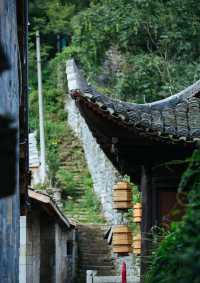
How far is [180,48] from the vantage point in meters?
24.8

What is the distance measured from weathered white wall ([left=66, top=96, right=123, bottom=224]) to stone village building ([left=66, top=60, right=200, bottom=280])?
1129 centimetres

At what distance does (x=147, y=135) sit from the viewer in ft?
32.6

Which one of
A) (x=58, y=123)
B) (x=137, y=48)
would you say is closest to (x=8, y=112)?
(x=137, y=48)

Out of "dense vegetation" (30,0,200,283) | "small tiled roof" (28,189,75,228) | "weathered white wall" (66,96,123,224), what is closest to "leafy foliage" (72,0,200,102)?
"dense vegetation" (30,0,200,283)

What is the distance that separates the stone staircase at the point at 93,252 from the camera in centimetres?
2062

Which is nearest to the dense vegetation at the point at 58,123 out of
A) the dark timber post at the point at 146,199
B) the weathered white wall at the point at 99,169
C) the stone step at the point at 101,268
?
the weathered white wall at the point at 99,169

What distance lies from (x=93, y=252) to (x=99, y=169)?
209 inches

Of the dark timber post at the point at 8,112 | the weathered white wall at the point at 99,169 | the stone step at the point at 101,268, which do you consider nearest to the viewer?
the dark timber post at the point at 8,112

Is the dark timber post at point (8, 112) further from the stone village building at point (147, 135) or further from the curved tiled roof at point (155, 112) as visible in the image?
the stone village building at point (147, 135)

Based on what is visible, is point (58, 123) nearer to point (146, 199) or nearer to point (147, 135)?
point (146, 199)

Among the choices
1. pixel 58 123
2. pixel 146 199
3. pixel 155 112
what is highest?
pixel 58 123

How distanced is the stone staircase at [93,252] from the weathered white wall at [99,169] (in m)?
0.66

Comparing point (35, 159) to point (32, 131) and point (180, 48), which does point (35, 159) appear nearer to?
point (32, 131)

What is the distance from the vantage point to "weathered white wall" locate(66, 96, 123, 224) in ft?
79.6
